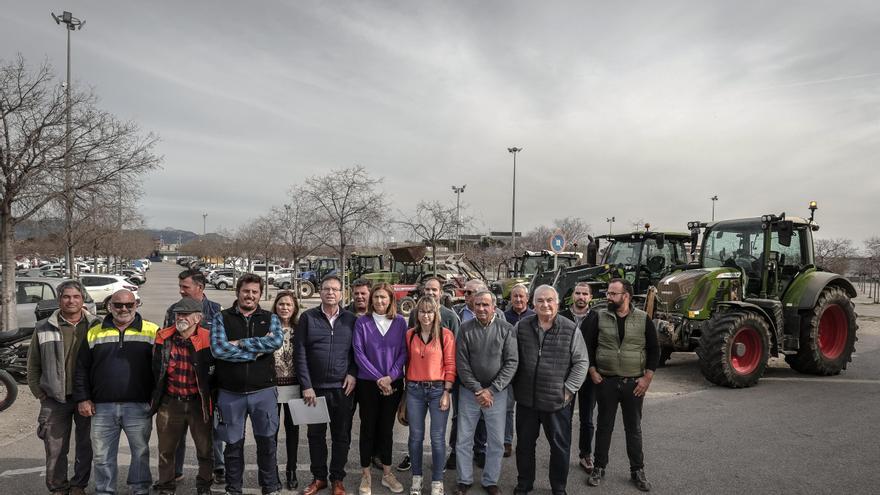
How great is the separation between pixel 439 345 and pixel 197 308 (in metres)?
2.00

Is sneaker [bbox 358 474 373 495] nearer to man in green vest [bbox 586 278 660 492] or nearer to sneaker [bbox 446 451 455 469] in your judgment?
sneaker [bbox 446 451 455 469]

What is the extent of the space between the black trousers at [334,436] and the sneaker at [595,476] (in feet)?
6.92

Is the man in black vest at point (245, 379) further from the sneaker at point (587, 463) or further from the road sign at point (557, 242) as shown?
the road sign at point (557, 242)

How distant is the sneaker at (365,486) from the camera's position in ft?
14.7

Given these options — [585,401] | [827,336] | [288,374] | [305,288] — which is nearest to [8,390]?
[288,374]

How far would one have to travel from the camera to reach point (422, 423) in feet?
15.1

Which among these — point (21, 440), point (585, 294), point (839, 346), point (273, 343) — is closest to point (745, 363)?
point (839, 346)

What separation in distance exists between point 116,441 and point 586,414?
13.4 ft

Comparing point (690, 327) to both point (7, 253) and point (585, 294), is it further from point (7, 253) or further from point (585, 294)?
point (7, 253)

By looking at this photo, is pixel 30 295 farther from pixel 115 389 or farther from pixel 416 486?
pixel 416 486

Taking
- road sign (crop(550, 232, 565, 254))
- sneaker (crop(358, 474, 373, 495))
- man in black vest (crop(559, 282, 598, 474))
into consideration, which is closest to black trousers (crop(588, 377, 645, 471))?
man in black vest (crop(559, 282, 598, 474))

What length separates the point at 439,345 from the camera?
459 centimetres

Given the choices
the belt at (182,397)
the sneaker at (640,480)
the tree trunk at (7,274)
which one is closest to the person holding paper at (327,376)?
the belt at (182,397)

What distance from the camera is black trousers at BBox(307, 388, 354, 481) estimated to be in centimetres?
453
